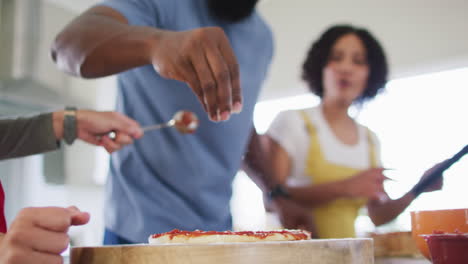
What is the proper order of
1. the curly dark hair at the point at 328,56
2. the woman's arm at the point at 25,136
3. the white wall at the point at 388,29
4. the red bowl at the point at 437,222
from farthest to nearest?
the white wall at the point at 388,29, the curly dark hair at the point at 328,56, the woman's arm at the point at 25,136, the red bowl at the point at 437,222

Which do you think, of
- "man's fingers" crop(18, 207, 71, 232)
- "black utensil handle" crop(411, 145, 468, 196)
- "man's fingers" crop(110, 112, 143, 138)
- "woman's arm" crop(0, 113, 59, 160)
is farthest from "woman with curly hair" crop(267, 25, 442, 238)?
"man's fingers" crop(18, 207, 71, 232)

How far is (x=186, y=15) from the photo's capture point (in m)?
0.96

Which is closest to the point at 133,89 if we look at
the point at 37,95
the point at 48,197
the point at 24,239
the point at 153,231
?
the point at 153,231

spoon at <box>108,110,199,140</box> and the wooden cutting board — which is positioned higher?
spoon at <box>108,110,199,140</box>

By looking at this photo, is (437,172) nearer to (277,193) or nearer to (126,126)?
(126,126)

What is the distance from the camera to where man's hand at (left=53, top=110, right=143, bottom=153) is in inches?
31.2

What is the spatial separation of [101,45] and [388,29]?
2.49 meters

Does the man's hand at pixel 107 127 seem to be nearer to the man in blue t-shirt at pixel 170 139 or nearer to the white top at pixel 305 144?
the man in blue t-shirt at pixel 170 139

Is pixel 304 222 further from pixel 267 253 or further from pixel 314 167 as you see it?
pixel 267 253

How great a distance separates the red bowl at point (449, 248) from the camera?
1.27 ft

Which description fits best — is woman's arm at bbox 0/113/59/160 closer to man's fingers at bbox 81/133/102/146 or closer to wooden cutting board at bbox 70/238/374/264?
man's fingers at bbox 81/133/102/146

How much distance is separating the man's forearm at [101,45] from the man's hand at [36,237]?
259mm

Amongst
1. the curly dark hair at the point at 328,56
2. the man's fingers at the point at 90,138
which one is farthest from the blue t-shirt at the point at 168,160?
the curly dark hair at the point at 328,56

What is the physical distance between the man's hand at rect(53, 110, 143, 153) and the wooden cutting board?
0.44 m
